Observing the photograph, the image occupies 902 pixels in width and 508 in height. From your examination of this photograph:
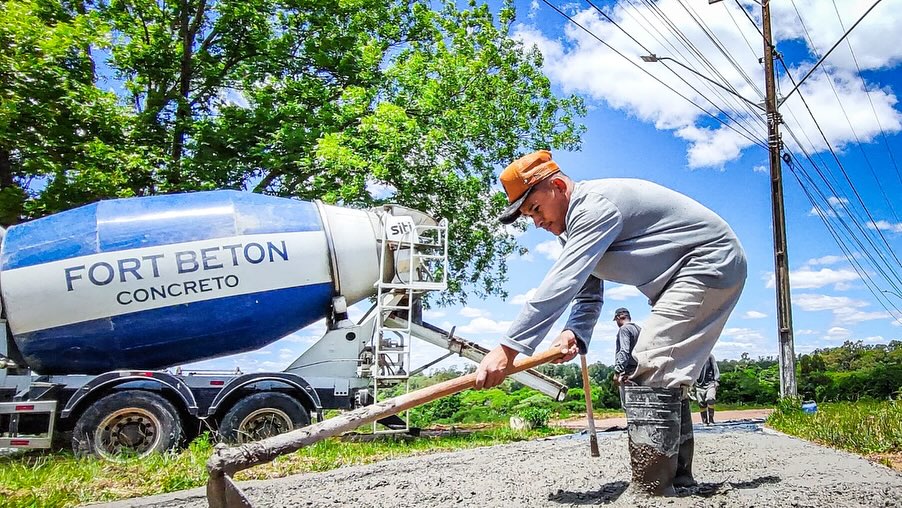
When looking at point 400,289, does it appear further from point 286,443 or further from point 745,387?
point 745,387

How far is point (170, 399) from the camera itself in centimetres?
747

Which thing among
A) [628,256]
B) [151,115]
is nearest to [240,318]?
[628,256]

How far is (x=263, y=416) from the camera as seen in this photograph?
7.63m

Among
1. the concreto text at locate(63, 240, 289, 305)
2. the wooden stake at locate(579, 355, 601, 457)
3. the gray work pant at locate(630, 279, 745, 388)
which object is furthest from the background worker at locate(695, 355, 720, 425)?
the gray work pant at locate(630, 279, 745, 388)

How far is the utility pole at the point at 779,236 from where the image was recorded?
40.0 feet

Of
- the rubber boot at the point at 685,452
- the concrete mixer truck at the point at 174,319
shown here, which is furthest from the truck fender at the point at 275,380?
the rubber boot at the point at 685,452

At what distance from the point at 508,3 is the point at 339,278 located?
37.2 ft

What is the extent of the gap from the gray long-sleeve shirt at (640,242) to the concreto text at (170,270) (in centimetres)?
554

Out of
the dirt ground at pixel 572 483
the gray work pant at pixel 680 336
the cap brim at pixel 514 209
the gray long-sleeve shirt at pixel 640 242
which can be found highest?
the cap brim at pixel 514 209

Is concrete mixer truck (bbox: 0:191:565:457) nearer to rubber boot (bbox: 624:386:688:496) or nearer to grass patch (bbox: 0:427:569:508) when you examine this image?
grass patch (bbox: 0:427:569:508)

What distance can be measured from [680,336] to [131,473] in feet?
14.5

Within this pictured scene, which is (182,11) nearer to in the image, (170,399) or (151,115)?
(151,115)

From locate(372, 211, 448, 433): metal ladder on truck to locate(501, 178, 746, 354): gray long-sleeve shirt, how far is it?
227 inches

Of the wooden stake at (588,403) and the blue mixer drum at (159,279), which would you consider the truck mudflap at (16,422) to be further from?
the wooden stake at (588,403)
